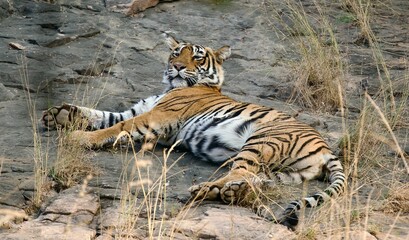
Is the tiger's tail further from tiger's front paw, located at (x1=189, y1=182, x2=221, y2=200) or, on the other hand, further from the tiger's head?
the tiger's head

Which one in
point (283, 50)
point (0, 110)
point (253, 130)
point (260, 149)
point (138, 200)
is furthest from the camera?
point (283, 50)

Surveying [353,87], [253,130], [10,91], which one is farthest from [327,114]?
[10,91]

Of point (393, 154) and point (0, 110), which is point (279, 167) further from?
point (0, 110)

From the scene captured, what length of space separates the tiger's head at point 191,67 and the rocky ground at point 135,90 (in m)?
0.49

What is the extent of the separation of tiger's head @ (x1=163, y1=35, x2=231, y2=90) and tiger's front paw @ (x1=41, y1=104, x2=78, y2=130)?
3.89 ft

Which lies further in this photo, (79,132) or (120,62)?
(120,62)

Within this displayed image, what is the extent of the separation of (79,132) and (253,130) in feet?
4.45

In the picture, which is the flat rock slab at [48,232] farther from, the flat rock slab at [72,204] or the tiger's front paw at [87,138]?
the tiger's front paw at [87,138]

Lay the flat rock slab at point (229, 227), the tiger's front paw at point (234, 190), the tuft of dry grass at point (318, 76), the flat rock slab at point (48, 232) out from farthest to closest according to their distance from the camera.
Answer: the tuft of dry grass at point (318, 76) → the tiger's front paw at point (234, 190) → the flat rock slab at point (229, 227) → the flat rock slab at point (48, 232)

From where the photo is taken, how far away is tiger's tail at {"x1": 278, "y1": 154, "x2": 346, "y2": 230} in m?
5.46

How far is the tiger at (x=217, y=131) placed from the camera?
608 cm

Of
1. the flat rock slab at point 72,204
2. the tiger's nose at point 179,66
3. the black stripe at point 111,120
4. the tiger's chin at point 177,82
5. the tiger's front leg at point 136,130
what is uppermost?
the tiger's nose at point 179,66

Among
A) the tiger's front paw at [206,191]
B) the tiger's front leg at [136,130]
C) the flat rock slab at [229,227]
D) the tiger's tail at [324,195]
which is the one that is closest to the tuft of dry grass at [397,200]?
the tiger's tail at [324,195]

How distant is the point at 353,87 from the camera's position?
31.6ft
